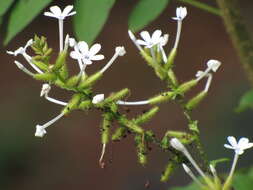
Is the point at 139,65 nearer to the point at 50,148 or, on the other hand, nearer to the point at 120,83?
the point at 120,83

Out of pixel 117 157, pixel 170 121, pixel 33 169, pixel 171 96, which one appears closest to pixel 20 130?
pixel 33 169

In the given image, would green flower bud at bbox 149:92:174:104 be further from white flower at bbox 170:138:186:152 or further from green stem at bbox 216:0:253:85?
green stem at bbox 216:0:253:85

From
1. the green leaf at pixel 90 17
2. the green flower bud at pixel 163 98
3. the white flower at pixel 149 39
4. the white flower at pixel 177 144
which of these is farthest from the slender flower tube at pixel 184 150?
the green leaf at pixel 90 17

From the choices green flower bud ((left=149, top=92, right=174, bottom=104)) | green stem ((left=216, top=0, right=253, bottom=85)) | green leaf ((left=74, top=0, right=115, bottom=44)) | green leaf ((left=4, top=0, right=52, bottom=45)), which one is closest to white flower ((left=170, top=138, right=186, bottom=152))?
green flower bud ((left=149, top=92, right=174, bottom=104))

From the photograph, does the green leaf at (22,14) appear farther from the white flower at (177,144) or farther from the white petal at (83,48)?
the white flower at (177,144)

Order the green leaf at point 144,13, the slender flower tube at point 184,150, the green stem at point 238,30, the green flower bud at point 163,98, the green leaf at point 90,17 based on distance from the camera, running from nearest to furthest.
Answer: the slender flower tube at point 184,150 → the green flower bud at point 163,98 → the green leaf at point 90,17 → the green leaf at point 144,13 → the green stem at point 238,30

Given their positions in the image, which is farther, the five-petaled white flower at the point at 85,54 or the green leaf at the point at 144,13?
the green leaf at the point at 144,13
